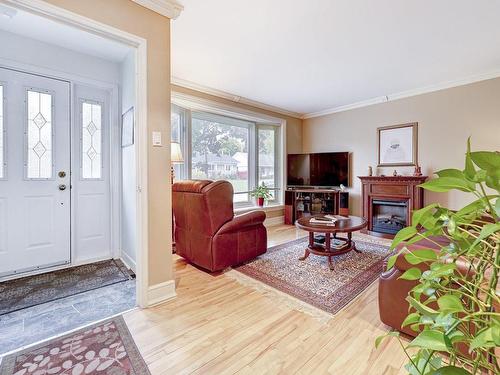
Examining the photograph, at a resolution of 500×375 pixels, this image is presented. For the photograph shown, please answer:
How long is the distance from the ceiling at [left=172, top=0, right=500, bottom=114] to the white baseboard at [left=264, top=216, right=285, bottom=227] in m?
2.47

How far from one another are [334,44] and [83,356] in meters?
3.41

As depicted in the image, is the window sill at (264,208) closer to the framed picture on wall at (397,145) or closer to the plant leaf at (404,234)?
the framed picture on wall at (397,145)

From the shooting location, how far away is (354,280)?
7.92 feet

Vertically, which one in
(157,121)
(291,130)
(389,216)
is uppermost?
(291,130)

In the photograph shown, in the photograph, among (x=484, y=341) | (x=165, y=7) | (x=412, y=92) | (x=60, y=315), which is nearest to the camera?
(x=484, y=341)

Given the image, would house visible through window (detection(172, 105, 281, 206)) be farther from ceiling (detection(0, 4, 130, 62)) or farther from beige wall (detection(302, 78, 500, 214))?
beige wall (detection(302, 78, 500, 214))

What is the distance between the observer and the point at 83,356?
1454 millimetres

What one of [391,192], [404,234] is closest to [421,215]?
[404,234]

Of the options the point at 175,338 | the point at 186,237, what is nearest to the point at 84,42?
the point at 186,237

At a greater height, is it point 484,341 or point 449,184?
point 449,184

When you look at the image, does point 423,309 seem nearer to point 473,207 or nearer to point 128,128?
point 473,207

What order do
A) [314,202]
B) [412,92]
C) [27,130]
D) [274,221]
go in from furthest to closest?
[274,221]
[314,202]
[412,92]
[27,130]

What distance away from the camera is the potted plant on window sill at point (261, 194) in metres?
4.85

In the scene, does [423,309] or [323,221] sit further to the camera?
[323,221]
